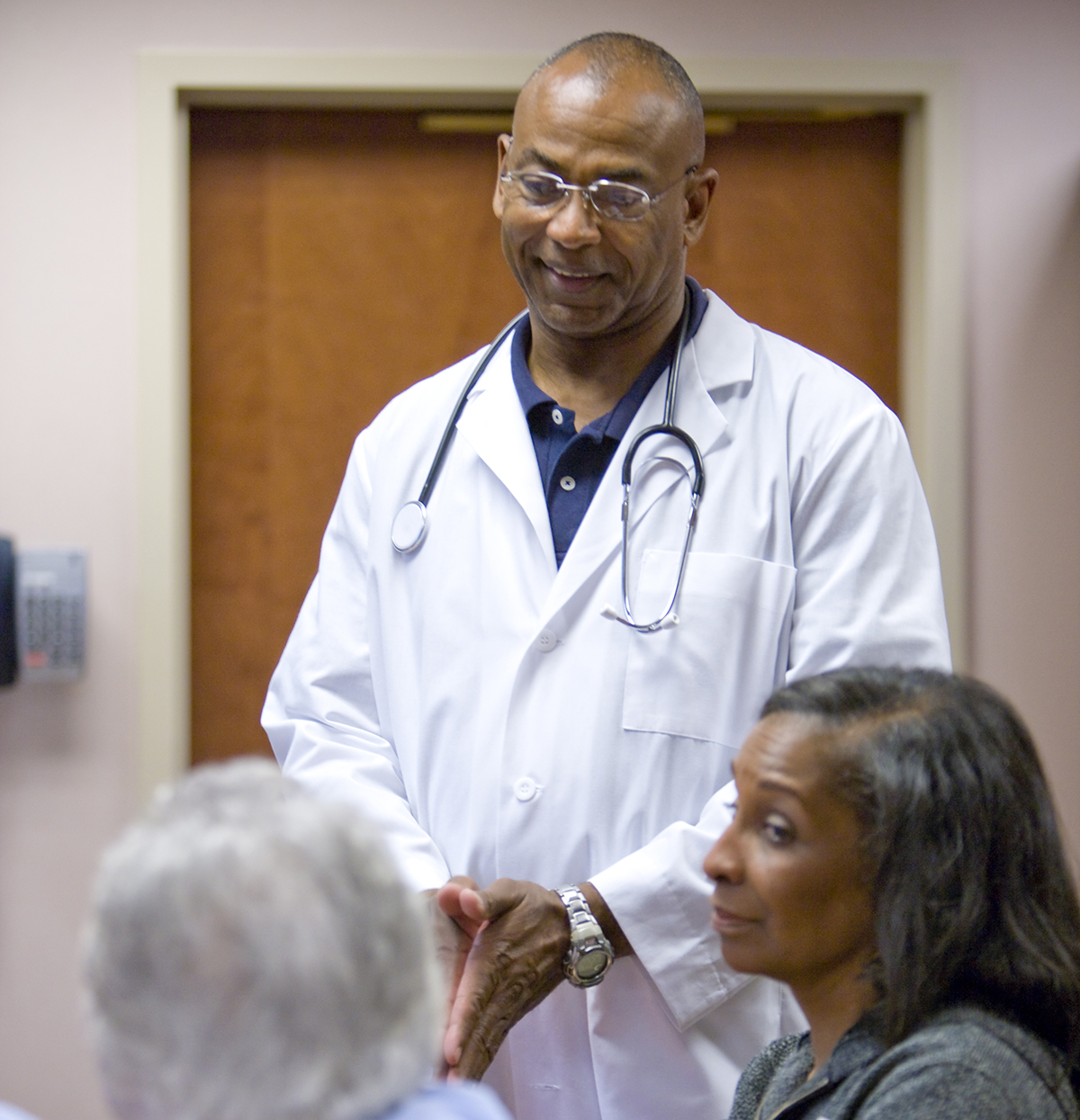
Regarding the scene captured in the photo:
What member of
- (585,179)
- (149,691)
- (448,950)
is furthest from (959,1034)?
(149,691)

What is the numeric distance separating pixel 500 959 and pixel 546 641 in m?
0.33

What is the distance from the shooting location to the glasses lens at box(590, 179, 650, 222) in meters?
1.34

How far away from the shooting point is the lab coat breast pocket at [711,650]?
1.31 metres

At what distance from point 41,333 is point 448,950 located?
1.53 meters

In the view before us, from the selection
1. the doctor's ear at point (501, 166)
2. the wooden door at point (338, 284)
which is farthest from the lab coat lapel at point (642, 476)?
the wooden door at point (338, 284)

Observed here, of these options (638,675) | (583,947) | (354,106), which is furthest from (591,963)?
(354,106)

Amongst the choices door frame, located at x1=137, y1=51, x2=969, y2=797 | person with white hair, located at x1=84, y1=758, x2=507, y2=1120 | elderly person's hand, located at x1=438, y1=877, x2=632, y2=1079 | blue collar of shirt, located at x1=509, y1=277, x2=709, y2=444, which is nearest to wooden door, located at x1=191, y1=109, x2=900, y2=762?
door frame, located at x1=137, y1=51, x2=969, y2=797

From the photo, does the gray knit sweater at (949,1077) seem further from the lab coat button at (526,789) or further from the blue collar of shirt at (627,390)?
the blue collar of shirt at (627,390)

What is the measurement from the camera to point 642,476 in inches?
54.4

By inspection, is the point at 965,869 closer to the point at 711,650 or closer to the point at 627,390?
the point at 711,650

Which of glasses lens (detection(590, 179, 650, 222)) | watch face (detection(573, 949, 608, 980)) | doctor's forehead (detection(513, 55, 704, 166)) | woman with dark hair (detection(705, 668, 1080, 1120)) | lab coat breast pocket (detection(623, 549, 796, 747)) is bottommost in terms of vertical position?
watch face (detection(573, 949, 608, 980))

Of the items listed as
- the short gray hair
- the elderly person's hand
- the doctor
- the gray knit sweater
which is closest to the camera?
the short gray hair

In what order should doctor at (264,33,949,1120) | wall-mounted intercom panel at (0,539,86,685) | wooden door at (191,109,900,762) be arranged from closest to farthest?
doctor at (264,33,949,1120), wall-mounted intercom panel at (0,539,86,685), wooden door at (191,109,900,762)

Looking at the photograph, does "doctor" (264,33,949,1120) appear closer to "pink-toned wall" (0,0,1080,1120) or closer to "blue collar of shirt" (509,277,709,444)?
"blue collar of shirt" (509,277,709,444)
